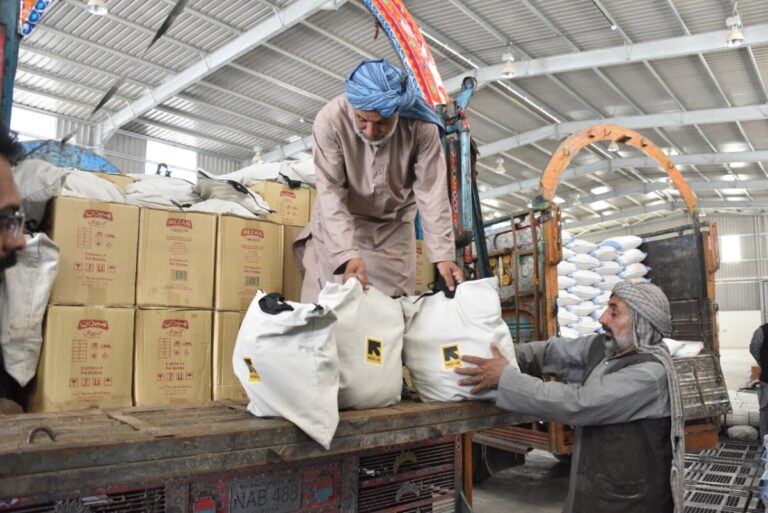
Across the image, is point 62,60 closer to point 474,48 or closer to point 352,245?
point 474,48

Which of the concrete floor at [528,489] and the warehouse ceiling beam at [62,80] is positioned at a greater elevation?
the warehouse ceiling beam at [62,80]

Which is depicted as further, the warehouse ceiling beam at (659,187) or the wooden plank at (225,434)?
the warehouse ceiling beam at (659,187)

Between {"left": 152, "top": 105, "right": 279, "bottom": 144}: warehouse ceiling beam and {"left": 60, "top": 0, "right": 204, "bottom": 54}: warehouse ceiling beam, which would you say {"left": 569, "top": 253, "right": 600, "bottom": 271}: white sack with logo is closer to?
{"left": 60, "top": 0, "right": 204, "bottom": 54}: warehouse ceiling beam

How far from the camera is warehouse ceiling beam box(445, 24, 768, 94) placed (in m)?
7.87

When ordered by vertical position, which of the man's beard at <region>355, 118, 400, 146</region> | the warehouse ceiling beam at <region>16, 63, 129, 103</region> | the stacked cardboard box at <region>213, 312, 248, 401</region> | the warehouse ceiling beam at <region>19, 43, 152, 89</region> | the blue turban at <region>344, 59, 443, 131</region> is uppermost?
the warehouse ceiling beam at <region>19, 43, 152, 89</region>

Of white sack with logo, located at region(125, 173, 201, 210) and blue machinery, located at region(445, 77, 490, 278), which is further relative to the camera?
blue machinery, located at region(445, 77, 490, 278)

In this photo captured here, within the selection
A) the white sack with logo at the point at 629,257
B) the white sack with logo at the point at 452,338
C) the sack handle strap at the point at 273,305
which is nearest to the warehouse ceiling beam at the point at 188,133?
the white sack with logo at the point at 629,257

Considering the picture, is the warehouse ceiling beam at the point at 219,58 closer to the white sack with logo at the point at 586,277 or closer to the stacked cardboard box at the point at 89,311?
the white sack with logo at the point at 586,277

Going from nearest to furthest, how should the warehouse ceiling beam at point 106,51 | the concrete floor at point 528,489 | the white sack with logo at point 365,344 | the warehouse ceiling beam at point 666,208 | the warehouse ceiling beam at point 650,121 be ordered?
1. the white sack with logo at point 365,344
2. the concrete floor at point 528,489
3. the warehouse ceiling beam at point 106,51
4. the warehouse ceiling beam at point 650,121
5. the warehouse ceiling beam at point 666,208

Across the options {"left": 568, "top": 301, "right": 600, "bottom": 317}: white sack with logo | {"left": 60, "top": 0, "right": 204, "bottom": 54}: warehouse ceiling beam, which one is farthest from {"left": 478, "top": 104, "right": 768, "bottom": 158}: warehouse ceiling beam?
{"left": 60, "top": 0, "right": 204, "bottom": 54}: warehouse ceiling beam

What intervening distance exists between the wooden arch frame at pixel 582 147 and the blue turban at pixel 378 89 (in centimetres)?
322

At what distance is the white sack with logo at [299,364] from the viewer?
5.76 ft

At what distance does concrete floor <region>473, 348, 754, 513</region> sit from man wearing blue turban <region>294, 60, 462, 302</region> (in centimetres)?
310

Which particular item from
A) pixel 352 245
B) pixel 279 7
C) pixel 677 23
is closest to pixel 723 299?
pixel 677 23
